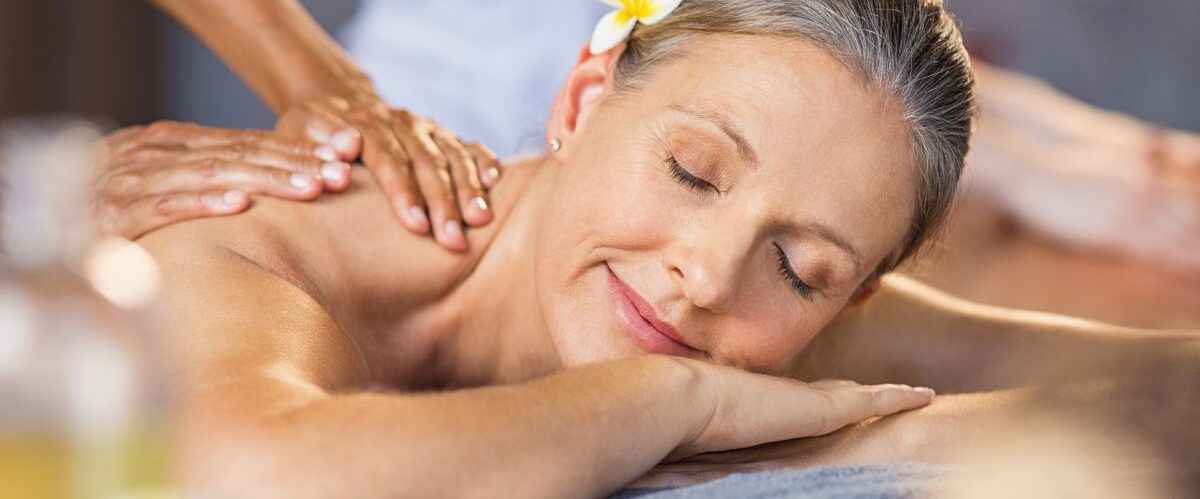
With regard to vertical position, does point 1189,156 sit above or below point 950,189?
below

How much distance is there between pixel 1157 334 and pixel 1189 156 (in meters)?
1.40

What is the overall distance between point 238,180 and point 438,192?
0.69 ft

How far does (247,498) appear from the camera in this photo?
2.50 feet

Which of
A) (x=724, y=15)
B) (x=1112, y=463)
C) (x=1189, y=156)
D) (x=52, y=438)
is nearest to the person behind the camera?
(x=52, y=438)

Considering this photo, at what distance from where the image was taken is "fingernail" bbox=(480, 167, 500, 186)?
4.69 ft

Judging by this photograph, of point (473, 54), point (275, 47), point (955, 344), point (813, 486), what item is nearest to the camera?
point (813, 486)

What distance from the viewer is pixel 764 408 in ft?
3.37

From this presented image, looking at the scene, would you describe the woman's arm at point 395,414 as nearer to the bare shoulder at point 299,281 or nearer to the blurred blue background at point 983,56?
the bare shoulder at point 299,281

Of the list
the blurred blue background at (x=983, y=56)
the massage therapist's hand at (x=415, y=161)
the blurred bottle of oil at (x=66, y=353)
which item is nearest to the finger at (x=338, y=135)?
the massage therapist's hand at (x=415, y=161)

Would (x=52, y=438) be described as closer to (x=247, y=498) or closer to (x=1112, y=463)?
(x=247, y=498)

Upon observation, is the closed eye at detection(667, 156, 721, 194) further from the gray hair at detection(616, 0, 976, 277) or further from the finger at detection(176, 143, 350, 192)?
the finger at detection(176, 143, 350, 192)

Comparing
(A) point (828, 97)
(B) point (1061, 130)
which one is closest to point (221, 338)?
(A) point (828, 97)

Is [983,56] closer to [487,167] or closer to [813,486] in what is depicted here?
[487,167]

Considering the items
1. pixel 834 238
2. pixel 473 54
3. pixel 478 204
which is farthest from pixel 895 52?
pixel 473 54
